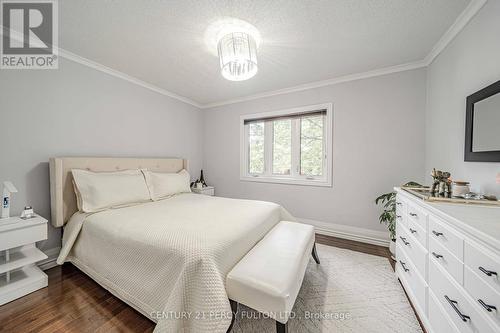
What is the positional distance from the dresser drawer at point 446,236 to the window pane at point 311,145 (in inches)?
73.3

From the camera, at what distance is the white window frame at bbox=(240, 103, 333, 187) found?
111 inches

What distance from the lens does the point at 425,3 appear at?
140 centimetres

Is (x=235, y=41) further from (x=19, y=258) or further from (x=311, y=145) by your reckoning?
(x=19, y=258)

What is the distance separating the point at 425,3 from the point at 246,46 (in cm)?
143

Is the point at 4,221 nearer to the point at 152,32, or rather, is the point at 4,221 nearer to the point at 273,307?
the point at 152,32

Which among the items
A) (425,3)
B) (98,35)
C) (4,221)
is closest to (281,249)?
(425,3)

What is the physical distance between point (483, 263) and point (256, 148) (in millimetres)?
3022

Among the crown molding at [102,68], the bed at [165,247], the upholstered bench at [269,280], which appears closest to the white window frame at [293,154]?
the bed at [165,247]

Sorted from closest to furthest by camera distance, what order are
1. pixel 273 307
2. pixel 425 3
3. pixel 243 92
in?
1. pixel 273 307
2. pixel 425 3
3. pixel 243 92

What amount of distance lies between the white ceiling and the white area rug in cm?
238

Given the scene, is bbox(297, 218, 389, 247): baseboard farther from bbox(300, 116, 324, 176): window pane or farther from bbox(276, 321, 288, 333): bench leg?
bbox(276, 321, 288, 333): bench leg

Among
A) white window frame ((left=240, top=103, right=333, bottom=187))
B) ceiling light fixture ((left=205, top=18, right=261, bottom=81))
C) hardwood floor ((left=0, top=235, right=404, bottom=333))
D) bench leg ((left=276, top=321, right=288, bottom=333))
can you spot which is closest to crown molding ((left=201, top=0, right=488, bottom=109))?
white window frame ((left=240, top=103, right=333, bottom=187))

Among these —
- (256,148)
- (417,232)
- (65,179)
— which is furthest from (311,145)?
(65,179)

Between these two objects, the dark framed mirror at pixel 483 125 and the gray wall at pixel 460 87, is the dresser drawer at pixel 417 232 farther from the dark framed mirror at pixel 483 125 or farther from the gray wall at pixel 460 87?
the dark framed mirror at pixel 483 125
